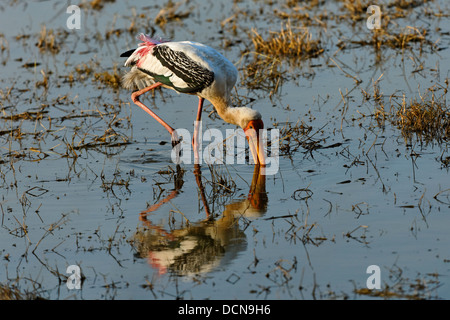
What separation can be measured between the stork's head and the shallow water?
0.14 meters

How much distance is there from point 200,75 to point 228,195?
1459 millimetres

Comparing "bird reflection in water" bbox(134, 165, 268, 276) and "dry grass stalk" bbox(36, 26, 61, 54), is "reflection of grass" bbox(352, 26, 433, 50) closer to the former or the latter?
"dry grass stalk" bbox(36, 26, 61, 54)

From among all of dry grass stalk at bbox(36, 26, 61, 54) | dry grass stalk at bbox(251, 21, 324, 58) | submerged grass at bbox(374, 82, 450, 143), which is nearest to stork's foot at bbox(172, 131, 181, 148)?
submerged grass at bbox(374, 82, 450, 143)

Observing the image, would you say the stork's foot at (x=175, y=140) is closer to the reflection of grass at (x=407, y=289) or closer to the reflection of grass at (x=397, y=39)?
the reflection of grass at (x=407, y=289)

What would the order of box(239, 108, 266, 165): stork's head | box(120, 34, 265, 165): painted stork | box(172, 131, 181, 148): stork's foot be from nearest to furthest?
box(239, 108, 266, 165): stork's head → box(120, 34, 265, 165): painted stork → box(172, 131, 181, 148): stork's foot

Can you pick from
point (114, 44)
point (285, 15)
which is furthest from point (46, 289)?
point (285, 15)

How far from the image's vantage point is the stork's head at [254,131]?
701 cm

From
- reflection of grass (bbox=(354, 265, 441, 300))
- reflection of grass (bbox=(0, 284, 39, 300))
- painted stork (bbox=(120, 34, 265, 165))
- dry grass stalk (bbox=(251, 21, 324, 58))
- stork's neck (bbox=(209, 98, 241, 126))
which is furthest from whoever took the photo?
dry grass stalk (bbox=(251, 21, 324, 58))

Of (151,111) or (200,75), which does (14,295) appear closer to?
(200,75)

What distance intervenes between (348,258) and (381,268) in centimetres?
25

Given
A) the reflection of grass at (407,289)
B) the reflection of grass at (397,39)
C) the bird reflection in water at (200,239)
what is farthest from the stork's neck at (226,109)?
the reflection of grass at (397,39)

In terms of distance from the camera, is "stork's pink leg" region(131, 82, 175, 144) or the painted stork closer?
the painted stork

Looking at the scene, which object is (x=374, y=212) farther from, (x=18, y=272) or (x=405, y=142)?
(x=18, y=272)

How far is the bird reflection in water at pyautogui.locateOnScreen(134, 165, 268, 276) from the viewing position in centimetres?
504
